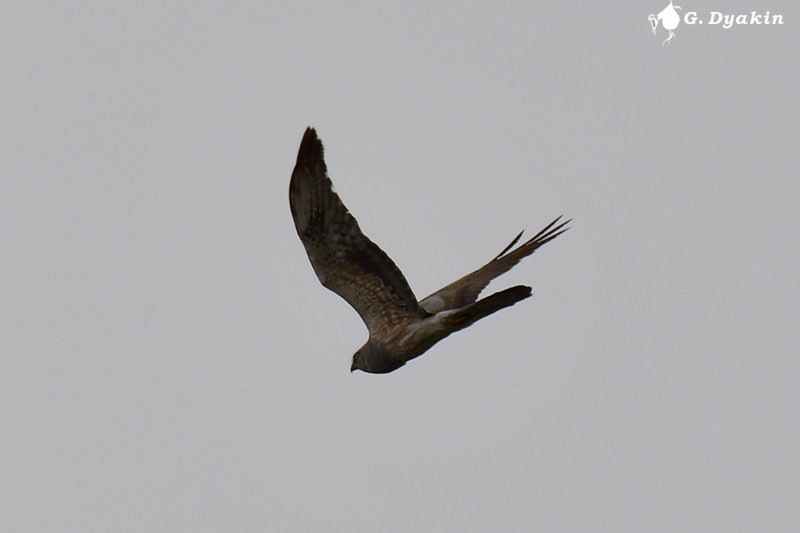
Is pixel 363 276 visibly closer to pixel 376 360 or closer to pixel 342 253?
pixel 342 253

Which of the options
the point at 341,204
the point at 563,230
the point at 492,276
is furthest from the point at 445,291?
the point at 341,204

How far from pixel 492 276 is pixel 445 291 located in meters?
0.53

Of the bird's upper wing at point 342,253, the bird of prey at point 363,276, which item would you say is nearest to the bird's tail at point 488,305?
the bird of prey at point 363,276

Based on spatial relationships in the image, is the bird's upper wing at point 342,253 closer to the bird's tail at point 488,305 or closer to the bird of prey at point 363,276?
the bird of prey at point 363,276

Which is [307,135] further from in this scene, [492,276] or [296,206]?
[492,276]

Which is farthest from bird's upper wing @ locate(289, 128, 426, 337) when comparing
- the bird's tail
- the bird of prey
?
the bird's tail

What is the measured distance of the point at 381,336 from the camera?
1211 cm

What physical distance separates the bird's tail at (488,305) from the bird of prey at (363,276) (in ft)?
0.04

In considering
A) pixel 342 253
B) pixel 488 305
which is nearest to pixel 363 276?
pixel 342 253

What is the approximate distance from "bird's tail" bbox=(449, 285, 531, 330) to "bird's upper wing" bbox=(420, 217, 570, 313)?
170 cm

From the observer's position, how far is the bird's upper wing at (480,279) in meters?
13.3

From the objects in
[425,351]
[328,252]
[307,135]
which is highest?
[307,135]

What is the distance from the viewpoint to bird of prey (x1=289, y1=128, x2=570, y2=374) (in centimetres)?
1138

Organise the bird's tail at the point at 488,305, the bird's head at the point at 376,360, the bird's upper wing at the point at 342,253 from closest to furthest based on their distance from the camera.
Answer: the bird's tail at the point at 488,305
the bird's upper wing at the point at 342,253
the bird's head at the point at 376,360
